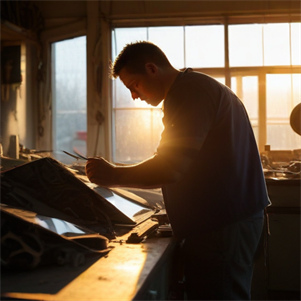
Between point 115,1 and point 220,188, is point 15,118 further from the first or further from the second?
point 220,188

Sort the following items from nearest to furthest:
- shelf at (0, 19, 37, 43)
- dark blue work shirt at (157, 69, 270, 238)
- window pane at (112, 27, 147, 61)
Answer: dark blue work shirt at (157, 69, 270, 238), shelf at (0, 19, 37, 43), window pane at (112, 27, 147, 61)

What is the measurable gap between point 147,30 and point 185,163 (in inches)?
160

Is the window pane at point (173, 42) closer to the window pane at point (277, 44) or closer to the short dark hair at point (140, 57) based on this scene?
the window pane at point (277, 44)

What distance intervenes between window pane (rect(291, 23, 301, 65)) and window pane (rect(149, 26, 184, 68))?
1.21 m

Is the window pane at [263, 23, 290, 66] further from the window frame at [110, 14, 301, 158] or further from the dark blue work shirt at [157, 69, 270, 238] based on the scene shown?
the dark blue work shirt at [157, 69, 270, 238]

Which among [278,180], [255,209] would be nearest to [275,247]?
[278,180]

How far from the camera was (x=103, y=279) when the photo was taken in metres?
0.99

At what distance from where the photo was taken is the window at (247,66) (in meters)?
4.80

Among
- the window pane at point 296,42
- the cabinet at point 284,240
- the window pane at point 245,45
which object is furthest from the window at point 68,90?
the cabinet at point 284,240

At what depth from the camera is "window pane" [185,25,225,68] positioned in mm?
4906

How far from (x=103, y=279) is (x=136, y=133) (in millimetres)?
4070

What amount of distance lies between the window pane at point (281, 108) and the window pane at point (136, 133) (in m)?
1.24

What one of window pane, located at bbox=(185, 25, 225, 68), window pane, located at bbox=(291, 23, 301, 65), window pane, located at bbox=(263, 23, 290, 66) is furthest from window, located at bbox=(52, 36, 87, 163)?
window pane, located at bbox=(291, 23, 301, 65)

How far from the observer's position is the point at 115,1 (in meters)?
4.96
